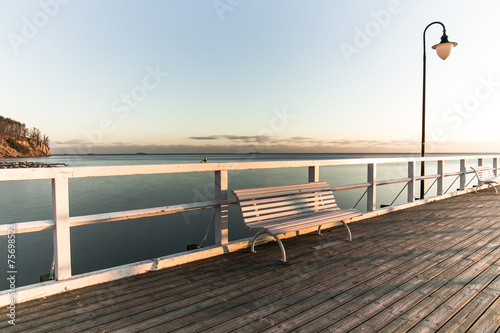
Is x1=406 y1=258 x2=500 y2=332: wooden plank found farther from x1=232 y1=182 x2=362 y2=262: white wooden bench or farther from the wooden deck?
x1=232 y1=182 x2=362 y2=262: white wooden bench

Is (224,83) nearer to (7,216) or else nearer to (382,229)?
(7,216)

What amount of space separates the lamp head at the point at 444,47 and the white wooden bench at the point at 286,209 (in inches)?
248

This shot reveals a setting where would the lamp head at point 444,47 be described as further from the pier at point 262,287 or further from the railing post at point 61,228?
the railing post at point 61,228

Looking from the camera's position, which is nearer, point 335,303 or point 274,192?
point 335,303

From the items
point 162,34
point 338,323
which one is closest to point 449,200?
point 338,323

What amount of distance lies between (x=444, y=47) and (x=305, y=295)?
326 inches

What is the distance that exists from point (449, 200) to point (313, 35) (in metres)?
8.45

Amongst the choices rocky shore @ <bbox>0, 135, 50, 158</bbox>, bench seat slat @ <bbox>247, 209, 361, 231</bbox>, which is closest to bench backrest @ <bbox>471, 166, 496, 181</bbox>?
bench seat slat @ <bbox>247, 209, 361, 231</bbox>

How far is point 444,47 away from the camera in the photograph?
787 cm

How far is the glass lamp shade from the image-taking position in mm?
7817

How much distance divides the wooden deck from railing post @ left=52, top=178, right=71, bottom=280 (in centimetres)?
23

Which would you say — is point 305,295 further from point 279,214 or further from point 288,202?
point 288,202

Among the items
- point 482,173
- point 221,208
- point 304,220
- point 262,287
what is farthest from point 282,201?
point 482,173

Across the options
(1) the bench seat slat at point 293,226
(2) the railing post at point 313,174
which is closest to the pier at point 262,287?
(1) the bench seat slat at point 293,226
